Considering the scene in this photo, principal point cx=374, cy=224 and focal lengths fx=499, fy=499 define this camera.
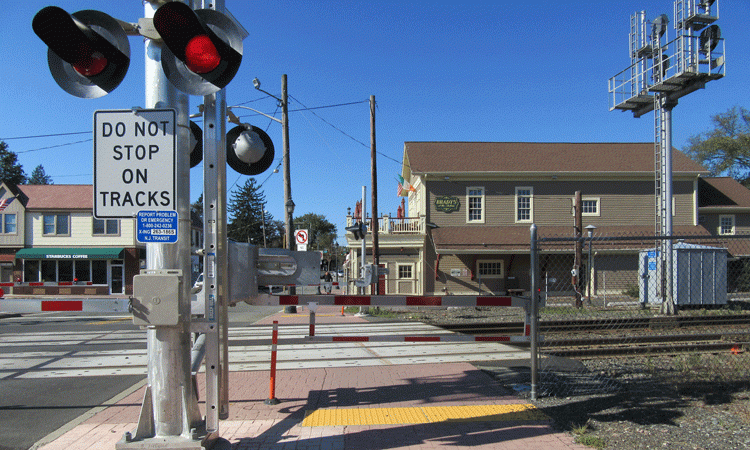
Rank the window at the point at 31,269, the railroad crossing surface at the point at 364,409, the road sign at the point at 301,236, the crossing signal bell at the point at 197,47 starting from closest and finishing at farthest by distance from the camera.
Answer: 1. the crossing signal bell at the point at 197,47
2. the railroad crossing surface at the point at 364,409
3. the road sign at the point at 301,236
4. the window at the point at 31,269

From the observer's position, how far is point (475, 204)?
90.5 feet

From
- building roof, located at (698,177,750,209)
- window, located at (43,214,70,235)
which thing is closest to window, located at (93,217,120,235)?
window, located at (43,214,70,235)

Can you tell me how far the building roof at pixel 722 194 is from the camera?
1168 inches

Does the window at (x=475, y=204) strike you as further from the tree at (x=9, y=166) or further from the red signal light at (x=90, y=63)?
the tree at (x=9, y=166)

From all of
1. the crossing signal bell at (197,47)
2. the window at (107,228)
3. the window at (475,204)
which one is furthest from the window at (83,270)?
the crossing signal bell at (197,47)

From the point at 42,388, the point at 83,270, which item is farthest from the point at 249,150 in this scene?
the point at 83,270

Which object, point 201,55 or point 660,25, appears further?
point 660,25

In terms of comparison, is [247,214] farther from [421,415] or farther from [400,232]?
[421,415]

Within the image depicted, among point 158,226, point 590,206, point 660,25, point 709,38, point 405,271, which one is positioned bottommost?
point 405,271

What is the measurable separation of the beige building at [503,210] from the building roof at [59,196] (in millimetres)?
18757

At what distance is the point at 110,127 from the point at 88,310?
1502mm

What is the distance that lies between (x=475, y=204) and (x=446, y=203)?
1.68 m

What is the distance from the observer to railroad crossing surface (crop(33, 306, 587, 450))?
4527mm

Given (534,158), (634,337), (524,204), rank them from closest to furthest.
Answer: (634,337), (524,204), (534,158)
